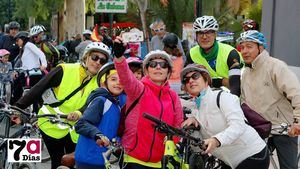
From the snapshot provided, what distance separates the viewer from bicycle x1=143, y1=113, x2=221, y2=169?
14.7 ft

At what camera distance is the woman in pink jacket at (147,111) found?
4.94m

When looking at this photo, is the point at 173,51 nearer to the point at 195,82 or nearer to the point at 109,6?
the point at 195,82

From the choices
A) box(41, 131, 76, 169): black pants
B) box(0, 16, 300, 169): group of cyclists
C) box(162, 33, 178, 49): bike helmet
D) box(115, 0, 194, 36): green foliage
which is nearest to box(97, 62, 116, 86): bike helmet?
box(0, 16, 300, 169): group of cyclists

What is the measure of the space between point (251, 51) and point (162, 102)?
61.1 inches

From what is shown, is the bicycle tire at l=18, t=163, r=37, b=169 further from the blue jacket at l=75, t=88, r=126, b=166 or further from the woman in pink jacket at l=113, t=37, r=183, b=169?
the woman in pink jacket at l=113, t=37, r=183, b=169

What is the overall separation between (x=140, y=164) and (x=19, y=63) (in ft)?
30.6

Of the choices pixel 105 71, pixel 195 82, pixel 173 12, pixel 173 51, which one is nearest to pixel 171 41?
pixel 173 51

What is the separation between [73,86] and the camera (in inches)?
243

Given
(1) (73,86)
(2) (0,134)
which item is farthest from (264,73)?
(2) (0,134)

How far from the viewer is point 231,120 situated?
15.1 feet

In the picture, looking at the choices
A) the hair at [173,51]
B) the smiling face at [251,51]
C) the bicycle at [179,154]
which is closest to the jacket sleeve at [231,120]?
the bicycle at [179,154]

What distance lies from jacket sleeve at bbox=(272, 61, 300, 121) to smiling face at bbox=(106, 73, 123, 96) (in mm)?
1661

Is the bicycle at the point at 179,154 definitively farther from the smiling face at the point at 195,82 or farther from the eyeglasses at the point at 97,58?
the eyeglasses at the point at 97,58

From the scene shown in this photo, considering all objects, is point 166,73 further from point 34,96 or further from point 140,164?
point 34,96
